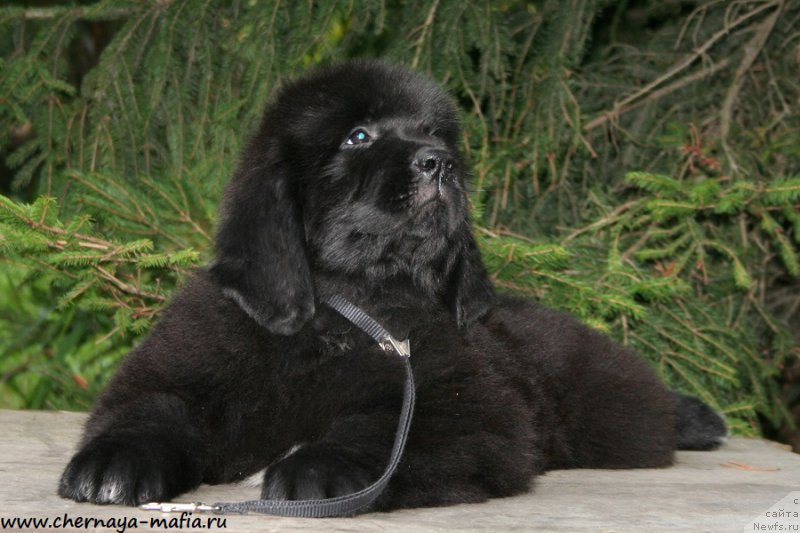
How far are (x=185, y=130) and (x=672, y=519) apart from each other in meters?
3.52

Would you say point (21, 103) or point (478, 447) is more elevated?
point (21, 103)

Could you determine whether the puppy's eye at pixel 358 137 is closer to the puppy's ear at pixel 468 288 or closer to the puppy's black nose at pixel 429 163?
the puppy's black nose at pixel 429 163

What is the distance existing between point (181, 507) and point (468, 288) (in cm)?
134

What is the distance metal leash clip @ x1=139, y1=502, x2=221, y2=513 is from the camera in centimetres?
235

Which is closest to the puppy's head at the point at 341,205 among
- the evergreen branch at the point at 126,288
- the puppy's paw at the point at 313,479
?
the puppy's paw at the point at 313,479

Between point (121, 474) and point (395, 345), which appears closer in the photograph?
point (121, 474)

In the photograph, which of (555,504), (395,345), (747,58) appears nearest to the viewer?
(555,504)

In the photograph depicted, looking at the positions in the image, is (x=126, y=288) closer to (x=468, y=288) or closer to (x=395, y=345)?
(x=468, y=288)

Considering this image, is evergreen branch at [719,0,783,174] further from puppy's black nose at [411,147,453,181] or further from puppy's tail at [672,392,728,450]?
puppy's black nose at [411,147,453,181]

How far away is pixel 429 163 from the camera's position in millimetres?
3074

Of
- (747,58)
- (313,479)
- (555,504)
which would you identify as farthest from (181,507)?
(747,58)

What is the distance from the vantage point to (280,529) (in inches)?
88.4

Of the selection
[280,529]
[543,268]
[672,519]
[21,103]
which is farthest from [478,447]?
[21,103]

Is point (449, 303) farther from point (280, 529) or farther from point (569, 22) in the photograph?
point (569, 22)
